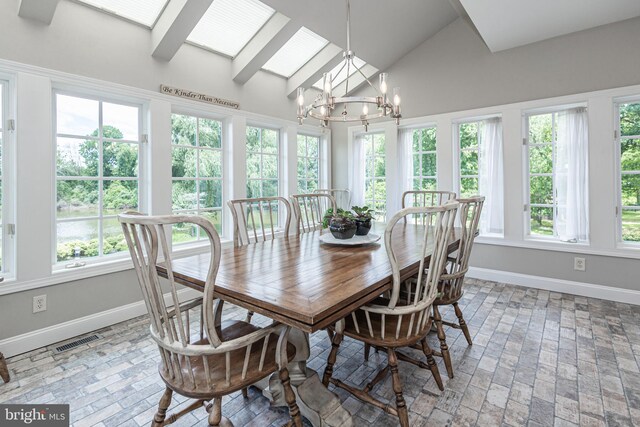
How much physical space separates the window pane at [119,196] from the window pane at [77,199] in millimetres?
79

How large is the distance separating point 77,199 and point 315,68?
118 inches

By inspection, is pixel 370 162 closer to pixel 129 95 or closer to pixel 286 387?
pixel 129 95

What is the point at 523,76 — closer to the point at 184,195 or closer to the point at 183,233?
the point at 184,195

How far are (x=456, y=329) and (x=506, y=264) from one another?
1.73 meters

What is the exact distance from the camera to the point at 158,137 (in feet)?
10.0

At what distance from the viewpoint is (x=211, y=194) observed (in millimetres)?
3645

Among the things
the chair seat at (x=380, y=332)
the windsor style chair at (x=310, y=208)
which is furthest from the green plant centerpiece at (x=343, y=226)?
the chair seat at (x=380, y=332)

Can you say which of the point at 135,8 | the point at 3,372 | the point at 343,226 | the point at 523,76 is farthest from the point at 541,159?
→ the point at 3,372

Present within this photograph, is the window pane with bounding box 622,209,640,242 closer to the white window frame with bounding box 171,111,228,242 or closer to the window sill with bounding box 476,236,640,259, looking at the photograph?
the window sill with bounding box 476,236,640,259

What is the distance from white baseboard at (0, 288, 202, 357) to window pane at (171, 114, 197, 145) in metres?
1.65

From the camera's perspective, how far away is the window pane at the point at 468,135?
4.13 m

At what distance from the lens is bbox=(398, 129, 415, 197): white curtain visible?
4625 mm

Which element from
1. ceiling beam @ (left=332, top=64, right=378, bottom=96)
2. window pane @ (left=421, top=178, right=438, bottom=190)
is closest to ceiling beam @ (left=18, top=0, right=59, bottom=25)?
ceiling beam @ (left=332, top=64, right=378, bottom=96)

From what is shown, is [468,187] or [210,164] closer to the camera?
[210,164]
